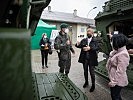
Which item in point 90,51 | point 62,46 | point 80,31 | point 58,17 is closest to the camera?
point 90,51

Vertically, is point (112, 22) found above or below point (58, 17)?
below

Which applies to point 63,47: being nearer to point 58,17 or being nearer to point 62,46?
point 62,46

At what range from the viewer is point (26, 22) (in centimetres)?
138

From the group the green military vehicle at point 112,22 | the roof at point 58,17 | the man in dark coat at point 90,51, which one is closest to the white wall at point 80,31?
the roof at point 58,17

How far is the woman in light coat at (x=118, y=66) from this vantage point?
2965 millimetres

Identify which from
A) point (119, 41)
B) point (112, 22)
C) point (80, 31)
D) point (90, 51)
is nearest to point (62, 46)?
point (90, 51)

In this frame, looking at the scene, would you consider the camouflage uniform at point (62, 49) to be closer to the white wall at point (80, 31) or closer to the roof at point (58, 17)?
the roof at point (58, 17)

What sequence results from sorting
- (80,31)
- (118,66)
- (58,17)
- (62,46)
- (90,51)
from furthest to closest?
(80,31), (58,17), (62,46), (90,51), (118,66)

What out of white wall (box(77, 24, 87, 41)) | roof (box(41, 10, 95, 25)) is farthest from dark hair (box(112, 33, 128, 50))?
white wall (box(77, 24, 87, 41))

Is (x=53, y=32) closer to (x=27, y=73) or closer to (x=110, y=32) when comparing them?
(x=110, y=32)

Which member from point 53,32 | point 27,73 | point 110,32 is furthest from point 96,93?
point 53,32

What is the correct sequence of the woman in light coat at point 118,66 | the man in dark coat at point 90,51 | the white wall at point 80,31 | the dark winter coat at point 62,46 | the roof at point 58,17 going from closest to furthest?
the woman in light coat at point 118,66 < the man in dark coat at point 90,51 < the dark winter coat at point 62,46 < the roof at point 58,17 < the white wall at point 80,31

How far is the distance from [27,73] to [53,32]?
15.8 metres

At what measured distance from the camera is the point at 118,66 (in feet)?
9.75
